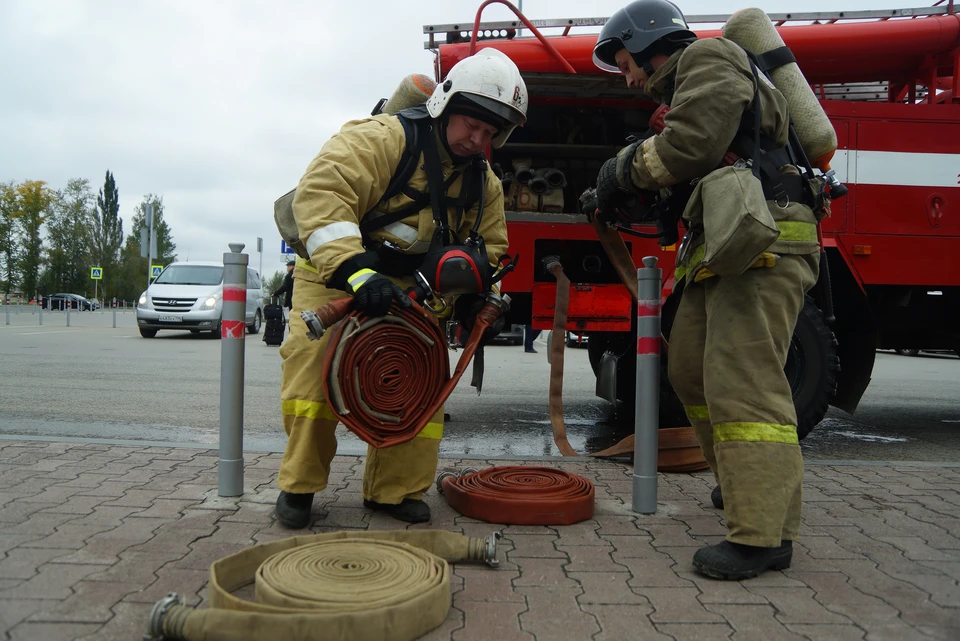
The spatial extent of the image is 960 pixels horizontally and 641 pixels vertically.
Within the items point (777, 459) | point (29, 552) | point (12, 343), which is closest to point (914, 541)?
point (777, 459)

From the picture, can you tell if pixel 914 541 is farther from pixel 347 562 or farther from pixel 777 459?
pixel 347 562

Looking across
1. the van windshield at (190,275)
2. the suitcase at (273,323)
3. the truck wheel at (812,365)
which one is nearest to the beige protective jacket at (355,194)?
the truck wheel at (812,365)

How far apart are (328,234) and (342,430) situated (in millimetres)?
3317

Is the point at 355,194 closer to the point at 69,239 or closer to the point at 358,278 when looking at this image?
the point at 358,278

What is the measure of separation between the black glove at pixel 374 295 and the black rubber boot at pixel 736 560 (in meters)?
1.42

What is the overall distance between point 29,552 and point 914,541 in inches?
130

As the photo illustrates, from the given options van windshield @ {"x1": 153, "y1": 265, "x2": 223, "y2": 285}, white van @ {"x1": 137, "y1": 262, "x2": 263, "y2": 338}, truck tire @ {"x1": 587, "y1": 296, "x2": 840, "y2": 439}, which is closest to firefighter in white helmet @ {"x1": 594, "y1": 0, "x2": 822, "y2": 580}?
truck tire @ {"x1": 587, "y1": 296, "x2": 840, "y2": 439}

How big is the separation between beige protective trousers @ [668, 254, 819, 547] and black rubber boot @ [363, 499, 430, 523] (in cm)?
122

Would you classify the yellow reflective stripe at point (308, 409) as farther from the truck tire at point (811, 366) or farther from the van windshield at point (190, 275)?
the van windshield at point (190, 275)

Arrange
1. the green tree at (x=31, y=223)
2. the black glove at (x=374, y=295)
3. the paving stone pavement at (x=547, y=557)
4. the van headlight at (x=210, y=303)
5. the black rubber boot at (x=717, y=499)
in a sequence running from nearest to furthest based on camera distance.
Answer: the paving stone pavement at (x=547, y=557)
the black glove at (x=374, y=295)
the black rubber boot at (x=717, y=499)
the van headlight at (x=210, y=303)
the green tree at (x=31, y=223)

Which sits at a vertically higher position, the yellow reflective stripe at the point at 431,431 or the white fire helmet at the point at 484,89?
the white fire helmet at the point at 484,89

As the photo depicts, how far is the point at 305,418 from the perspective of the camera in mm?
3131

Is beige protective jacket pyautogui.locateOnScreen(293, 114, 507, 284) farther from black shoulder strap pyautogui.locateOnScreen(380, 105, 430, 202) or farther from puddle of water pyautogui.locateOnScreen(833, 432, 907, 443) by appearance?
puddle of water pyautogui.locateOnScreen(833, 432, 907, 443)

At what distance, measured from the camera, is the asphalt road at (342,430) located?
5.55m
